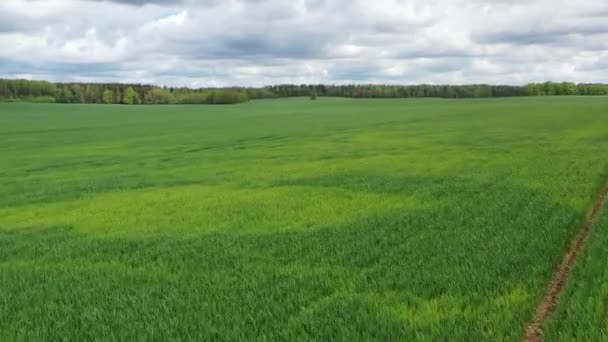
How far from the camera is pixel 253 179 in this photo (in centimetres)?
2597

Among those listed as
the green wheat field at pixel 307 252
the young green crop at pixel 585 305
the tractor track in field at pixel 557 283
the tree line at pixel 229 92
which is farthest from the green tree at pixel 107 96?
the young green crop at pixel 585 305

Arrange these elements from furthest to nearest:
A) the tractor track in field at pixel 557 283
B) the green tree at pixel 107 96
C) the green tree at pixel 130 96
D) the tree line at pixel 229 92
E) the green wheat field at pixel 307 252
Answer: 1. the green tree at pixel 130 96
2. the green tree at pixel 107 96
3. the tree line at pixel 229 92
4. the green wheat field at pixel 307 252
5. the tractor track in field at pixel 557 283

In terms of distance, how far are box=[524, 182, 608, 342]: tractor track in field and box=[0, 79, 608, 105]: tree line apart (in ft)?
507

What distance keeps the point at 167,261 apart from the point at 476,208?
8069 mm

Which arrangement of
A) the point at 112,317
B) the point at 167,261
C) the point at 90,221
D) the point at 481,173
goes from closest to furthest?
the point at 112,317, the point at 167,261, the point at 90,221, the point at 481,173

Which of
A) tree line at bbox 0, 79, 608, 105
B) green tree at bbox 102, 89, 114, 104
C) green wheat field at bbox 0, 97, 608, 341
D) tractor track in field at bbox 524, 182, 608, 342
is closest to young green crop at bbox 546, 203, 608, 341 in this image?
green wheat field at bbox 0, 97, 608, 341

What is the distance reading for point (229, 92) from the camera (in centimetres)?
16962

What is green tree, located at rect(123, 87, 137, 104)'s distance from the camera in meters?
175

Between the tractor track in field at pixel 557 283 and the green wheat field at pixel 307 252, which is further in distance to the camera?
the green wheat field at pixel 307 252

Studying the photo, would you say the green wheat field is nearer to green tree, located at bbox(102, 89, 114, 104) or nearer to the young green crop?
the young green crop

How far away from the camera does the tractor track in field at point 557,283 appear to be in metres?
8.05

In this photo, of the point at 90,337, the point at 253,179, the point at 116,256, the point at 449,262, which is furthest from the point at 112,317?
the point at 253,179

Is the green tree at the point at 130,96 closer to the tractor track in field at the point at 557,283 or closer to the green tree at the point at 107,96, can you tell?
the green tree at the point at 107,96

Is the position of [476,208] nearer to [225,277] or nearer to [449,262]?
[449,262]
